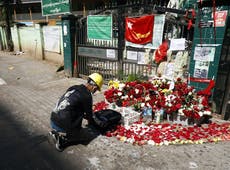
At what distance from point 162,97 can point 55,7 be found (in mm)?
7742

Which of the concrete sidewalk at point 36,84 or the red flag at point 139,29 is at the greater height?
the red flag at point 139,29

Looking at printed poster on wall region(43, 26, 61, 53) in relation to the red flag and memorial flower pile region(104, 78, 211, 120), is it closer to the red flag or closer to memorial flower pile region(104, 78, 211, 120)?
the red flag

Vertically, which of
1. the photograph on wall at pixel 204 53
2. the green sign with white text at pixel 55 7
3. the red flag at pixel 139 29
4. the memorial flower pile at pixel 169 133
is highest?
the green sign with white text at pixel 55 7

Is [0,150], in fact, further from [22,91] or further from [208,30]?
[208,30]

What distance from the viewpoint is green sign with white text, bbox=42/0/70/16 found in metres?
8.98

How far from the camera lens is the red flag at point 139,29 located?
217 inches

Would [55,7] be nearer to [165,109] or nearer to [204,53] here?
[204,53]

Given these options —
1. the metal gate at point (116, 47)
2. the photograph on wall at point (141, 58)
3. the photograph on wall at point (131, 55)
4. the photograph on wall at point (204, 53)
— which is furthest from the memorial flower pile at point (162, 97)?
the photograph on wall at point (131, 55)

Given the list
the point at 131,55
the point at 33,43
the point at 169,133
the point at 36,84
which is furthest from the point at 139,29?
the point at 33,43

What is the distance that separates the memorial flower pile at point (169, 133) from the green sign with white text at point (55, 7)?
691 cm

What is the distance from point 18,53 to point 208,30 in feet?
43.3

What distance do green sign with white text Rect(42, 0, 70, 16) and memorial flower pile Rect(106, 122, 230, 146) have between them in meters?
6.91

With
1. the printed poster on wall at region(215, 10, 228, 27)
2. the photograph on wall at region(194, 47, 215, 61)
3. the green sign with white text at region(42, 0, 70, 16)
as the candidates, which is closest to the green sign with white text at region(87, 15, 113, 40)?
the green sign with white text at region(42, 0, 70, 16)

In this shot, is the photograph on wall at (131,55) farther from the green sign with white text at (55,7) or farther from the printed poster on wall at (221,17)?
the green sign with white text at (55,7)
